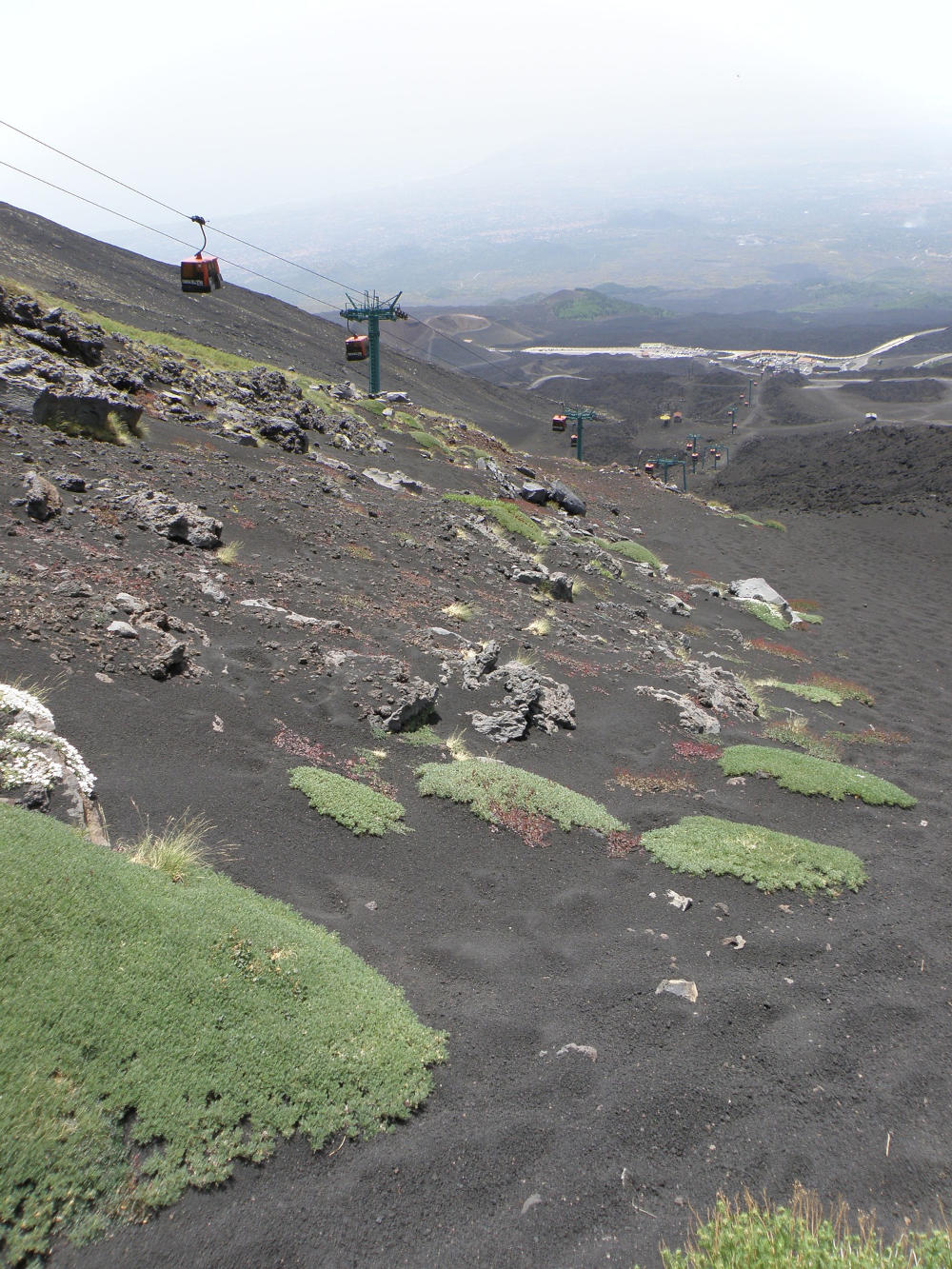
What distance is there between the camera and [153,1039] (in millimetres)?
5164

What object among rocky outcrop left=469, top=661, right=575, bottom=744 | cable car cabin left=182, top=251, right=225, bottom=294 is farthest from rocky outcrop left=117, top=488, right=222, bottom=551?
cable car cabin left=182, top=251, right=225, bottom=294

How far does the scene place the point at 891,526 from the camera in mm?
43625

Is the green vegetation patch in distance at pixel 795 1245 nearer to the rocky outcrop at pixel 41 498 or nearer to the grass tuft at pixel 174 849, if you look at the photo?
the grass tuft at pixel 174 849

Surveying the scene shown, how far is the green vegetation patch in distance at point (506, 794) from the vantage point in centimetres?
961

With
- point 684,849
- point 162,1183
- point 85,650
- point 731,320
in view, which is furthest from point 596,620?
point 731,320

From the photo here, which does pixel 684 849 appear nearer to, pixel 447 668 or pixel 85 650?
pixel 447 668

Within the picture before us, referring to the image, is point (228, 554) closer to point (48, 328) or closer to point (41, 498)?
point (41, 498)

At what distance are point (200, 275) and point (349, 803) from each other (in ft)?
65.7

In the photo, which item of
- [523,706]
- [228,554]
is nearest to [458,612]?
[523,706]

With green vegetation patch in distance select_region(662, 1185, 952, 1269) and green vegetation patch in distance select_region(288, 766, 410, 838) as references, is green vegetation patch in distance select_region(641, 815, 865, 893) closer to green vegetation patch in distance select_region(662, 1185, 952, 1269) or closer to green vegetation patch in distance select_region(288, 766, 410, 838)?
green vegetation patch in distance select_region(288, 766, 410, 838)

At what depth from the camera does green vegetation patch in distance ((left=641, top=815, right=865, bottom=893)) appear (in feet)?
29.5

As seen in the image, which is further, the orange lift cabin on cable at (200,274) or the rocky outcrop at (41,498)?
the orange lift cabin on cable at (200,274)

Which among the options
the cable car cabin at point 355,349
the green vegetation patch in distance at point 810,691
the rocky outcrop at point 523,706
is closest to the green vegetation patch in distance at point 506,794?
the rocky outcrop at point 523,706

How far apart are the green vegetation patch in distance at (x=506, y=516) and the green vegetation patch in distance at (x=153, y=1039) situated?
19666 mm
